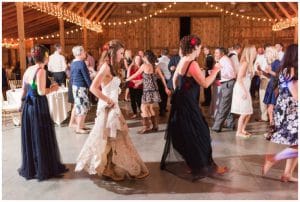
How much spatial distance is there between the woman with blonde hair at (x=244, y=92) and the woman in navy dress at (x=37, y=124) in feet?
8.96

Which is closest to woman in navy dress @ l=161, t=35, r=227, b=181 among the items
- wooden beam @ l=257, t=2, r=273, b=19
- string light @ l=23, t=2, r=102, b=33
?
string light @ l=23, t=2, r=102, b=33

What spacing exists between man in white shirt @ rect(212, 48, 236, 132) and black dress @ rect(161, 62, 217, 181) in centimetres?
204

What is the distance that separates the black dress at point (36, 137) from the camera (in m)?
3.41

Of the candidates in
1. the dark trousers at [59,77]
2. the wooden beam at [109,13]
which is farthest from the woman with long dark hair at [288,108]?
the wooden beam at [109,13]

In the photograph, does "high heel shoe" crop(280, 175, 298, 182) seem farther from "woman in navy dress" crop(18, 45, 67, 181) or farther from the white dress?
"woman in navy dress" crop(18, 45, 67, 181)

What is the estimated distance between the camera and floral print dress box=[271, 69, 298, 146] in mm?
3150

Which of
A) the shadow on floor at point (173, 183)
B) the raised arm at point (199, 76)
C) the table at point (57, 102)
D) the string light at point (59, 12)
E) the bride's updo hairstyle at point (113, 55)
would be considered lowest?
the shadow on floor at point (173, 183)

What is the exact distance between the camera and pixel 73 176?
3.58 m

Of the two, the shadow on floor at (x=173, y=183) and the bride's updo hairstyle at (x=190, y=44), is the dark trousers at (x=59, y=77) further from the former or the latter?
the bride's updo hairstyle at (x=190, y=44)

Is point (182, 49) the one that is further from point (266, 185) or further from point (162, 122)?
point (162, 122)

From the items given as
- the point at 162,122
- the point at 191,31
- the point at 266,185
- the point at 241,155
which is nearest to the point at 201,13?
the point at 191,31

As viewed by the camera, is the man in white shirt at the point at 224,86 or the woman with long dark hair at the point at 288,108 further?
the man in white shirt at the point at 224,86

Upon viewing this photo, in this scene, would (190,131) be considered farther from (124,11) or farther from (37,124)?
(124,11)

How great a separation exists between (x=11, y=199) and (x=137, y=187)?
3.77 feet
